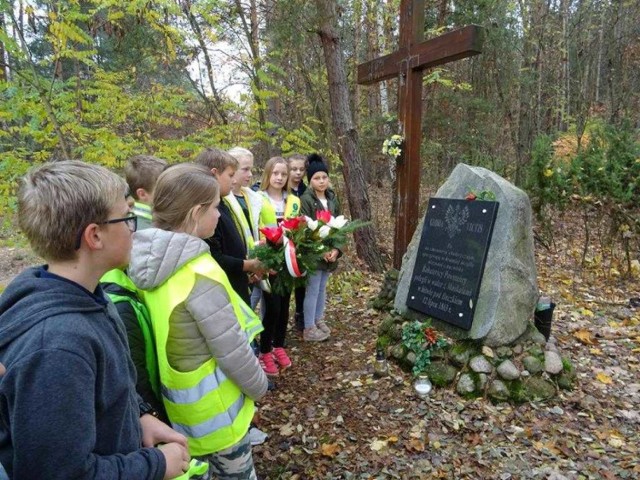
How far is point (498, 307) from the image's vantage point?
353 cm

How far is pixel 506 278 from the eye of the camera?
141 inches

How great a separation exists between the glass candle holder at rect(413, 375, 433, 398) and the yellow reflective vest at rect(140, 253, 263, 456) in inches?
76.7

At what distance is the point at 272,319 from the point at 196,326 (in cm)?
204

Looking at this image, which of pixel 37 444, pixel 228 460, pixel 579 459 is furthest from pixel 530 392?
pixel 37 444

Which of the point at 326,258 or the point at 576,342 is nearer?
the point at 326,258

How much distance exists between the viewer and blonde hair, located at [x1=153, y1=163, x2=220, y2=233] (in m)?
1.83

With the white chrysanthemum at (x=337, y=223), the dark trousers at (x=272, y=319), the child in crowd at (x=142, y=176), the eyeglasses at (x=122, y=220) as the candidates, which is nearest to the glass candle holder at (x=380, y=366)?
the dark trousers at (x=272, y=319)

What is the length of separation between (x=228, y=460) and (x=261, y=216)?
216 cm

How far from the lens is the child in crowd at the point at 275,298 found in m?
3.68

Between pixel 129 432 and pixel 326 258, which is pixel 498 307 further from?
pixel 129 432

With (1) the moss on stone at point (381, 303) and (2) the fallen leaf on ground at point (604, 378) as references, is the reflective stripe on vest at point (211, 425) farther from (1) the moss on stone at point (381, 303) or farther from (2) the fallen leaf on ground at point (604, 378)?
(1) the moss on stone at point (381, 303)

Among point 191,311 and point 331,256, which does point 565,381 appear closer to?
point 331,256

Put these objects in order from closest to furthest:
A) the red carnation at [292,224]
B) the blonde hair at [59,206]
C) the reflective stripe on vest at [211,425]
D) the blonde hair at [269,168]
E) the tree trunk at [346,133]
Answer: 1. the blonde hair at [59,206]
2. the reflective stripe on vest at [211,425]
3. the red carnation at [292,224]
4. the blonde hair at [269,168]
5. the tree trunk at [346,133]

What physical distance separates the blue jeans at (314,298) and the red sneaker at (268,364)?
0.75 metres
